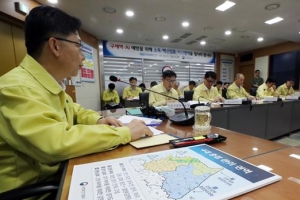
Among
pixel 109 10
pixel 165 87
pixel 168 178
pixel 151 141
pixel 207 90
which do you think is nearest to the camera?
pixel 168 178

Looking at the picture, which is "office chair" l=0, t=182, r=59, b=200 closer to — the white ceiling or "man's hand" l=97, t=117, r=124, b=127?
"man's hand" l=97, t=117, r=124, b=127

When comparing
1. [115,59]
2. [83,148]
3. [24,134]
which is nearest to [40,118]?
[24,134]

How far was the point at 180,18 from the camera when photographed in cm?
391

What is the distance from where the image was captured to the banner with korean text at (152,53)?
591cm

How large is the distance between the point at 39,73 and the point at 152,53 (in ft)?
20.4

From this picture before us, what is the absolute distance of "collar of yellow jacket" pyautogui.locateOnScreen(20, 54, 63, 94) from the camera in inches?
28.7

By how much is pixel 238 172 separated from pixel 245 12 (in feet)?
13.5

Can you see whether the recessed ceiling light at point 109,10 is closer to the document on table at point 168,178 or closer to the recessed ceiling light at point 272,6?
the recessed ceiling light at point 272,6

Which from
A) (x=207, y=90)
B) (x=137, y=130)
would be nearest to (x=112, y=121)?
(x=137, y=130)

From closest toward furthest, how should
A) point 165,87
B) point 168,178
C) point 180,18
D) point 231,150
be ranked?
point 168,178 → point 231,150 → point 165,87 → point 180,18

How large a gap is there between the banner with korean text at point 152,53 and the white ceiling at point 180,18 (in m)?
0.39

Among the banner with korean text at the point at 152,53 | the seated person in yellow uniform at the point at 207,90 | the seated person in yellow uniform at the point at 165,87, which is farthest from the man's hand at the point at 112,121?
the banner with korean text at the point at 152,53

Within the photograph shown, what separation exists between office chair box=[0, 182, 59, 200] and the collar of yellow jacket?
38cm

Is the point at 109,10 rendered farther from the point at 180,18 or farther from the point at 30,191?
the point at 30,191
